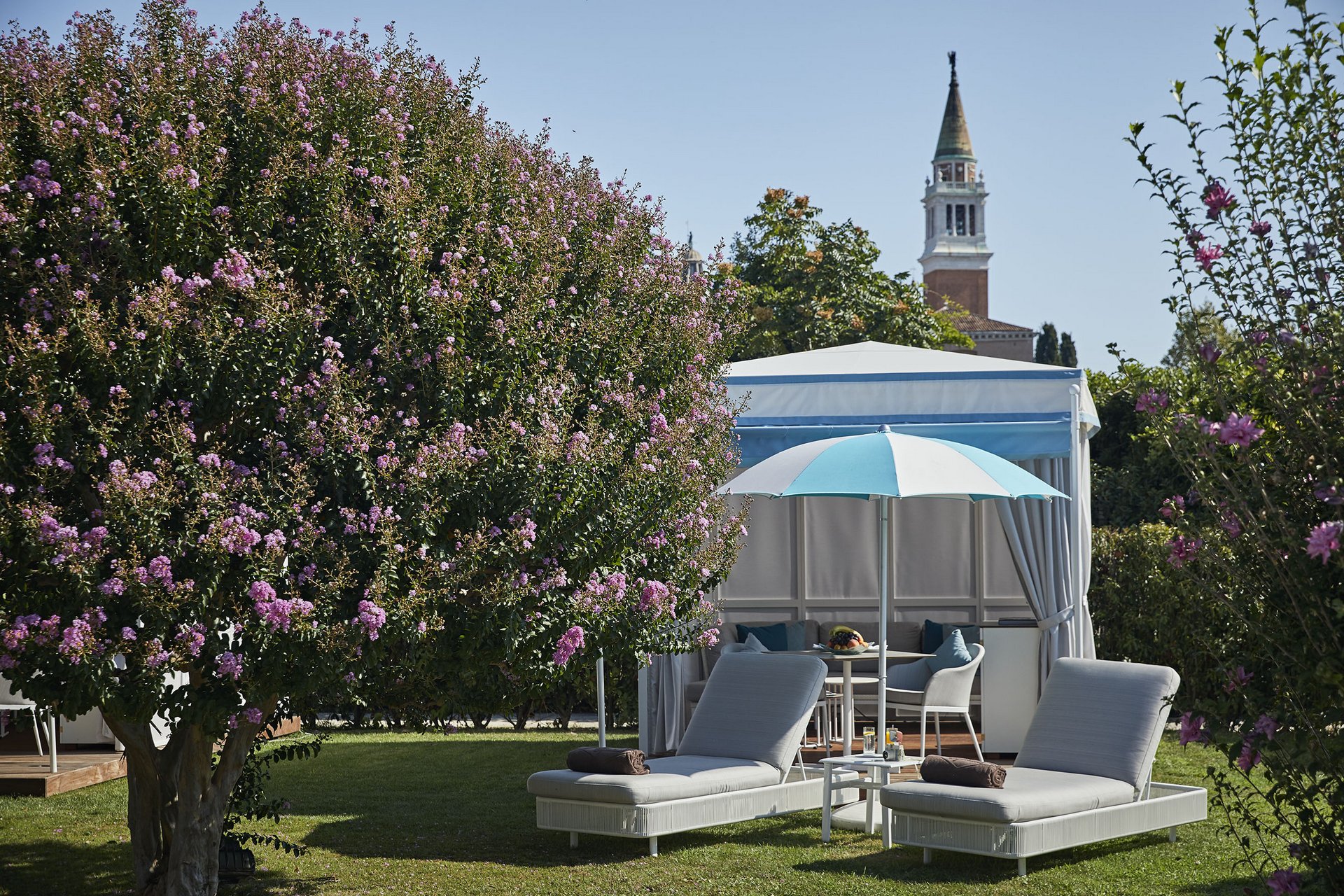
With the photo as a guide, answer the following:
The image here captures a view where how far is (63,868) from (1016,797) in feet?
17.1

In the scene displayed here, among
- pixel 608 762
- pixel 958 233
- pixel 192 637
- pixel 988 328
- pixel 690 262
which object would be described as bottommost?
pixel 608 762

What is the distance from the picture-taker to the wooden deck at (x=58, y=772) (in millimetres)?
9750

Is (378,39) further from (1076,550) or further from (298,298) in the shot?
(1076,550)

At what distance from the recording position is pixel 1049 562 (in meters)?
10.9

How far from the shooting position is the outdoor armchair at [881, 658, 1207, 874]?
6887 millimetres

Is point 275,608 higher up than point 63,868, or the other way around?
point 275,608

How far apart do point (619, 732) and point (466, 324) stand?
27.5 feet

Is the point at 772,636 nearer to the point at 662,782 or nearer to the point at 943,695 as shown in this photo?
the point at 943,695

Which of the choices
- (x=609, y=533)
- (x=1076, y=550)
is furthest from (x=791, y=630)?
(x=609, y=533)

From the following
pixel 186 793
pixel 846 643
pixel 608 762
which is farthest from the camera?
pixel 846 643

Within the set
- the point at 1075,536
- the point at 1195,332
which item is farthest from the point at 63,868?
the point at 1075,536

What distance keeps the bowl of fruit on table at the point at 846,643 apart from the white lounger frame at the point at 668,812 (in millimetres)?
1710

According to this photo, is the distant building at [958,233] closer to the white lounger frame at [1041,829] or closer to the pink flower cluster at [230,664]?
the white lounger frame at [1041,829]

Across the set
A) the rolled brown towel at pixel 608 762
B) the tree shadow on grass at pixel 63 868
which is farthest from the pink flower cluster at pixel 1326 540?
the tree shadow on grass at pixel 63 868
